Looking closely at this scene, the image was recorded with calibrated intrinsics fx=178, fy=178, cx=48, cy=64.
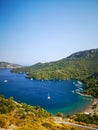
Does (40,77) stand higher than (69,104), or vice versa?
(40,77)

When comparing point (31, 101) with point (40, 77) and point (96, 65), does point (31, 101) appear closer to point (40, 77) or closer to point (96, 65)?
point (40, 77)

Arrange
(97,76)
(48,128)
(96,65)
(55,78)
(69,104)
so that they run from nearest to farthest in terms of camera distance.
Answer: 1. (48,128)
2. (69,104)
3. (97,76)
4. (55,78)
5. (96,65)

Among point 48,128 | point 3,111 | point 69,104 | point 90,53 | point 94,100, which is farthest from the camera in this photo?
point 90,53

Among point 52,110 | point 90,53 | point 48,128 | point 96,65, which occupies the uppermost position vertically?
point 90,53

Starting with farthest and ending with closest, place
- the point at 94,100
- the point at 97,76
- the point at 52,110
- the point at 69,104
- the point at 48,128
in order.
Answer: the point at 97,76 → the point at 94,100 → the point at 69,104 → the point at 52,110 → the point at 48,128

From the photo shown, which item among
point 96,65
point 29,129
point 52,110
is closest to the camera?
point 29,129

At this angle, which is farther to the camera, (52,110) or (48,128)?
(52,110)

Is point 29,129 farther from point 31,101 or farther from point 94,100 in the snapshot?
point 94,100

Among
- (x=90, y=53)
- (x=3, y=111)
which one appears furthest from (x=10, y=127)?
(x=90, y=53)

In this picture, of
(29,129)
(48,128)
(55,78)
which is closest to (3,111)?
(48,128)
